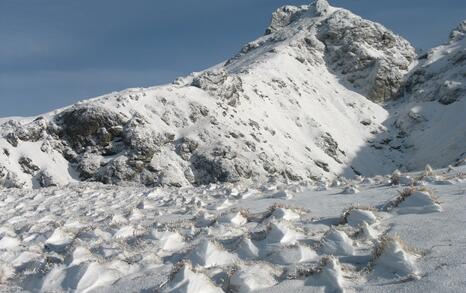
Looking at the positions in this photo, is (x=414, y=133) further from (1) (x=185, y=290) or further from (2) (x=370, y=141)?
(1) (x=185, y=290)

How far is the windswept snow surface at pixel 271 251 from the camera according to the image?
18.3 ft

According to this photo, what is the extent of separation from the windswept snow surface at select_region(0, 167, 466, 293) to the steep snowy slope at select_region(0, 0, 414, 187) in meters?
35.3

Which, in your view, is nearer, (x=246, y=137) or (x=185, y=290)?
(x=185, y=290)

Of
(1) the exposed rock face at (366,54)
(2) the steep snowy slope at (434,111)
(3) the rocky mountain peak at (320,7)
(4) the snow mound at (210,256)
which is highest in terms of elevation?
(3) the rocky mountain peak at (320,7)

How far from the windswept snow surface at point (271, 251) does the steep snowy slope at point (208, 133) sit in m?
35.3

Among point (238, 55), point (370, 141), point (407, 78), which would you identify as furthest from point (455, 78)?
point (238, 55)

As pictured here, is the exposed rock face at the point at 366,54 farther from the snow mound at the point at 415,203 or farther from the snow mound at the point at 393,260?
the snow mound at the point at 393,260

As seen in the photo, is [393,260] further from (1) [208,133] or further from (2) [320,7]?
(2) [320,7]

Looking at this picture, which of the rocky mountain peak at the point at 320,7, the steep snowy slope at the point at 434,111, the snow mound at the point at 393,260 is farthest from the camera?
the rocky mountain peak at the point at 320,7

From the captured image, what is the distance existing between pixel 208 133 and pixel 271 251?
148 ft

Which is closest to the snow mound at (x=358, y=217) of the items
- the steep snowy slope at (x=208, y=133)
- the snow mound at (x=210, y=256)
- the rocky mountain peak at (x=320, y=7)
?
the snow mound at (x=210, y=256)

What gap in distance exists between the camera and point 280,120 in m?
66.1

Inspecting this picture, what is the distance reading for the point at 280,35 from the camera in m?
105

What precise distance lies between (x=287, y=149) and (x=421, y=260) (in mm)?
51148
